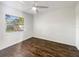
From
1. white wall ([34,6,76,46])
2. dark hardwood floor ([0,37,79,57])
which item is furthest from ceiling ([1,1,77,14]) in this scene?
dark hardwood floor ([0,37,79,57])

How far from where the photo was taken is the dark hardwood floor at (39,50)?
5.13 feet

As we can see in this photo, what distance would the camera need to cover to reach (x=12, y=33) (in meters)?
1.62

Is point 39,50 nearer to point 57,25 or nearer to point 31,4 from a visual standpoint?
point 57,25

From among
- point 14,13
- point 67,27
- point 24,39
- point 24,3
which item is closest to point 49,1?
point 24,3

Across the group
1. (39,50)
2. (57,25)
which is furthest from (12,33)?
(57,25)

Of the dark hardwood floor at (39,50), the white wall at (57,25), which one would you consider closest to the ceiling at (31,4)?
the white wall at (57,25)

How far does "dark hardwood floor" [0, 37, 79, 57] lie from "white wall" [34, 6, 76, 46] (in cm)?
12

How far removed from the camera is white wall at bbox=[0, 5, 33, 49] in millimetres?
1548

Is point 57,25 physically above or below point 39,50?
above

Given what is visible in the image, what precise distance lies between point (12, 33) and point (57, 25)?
3.16ft

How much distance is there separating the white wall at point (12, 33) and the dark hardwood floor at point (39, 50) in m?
0.11

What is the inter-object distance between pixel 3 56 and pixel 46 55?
0.86m

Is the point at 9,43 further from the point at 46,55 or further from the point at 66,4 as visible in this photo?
the point at 66,4

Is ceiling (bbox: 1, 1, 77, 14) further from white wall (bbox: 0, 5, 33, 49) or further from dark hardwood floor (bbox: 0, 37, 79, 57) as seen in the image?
dark hardwood floor (bbox: 0, 37, 79, 57)
